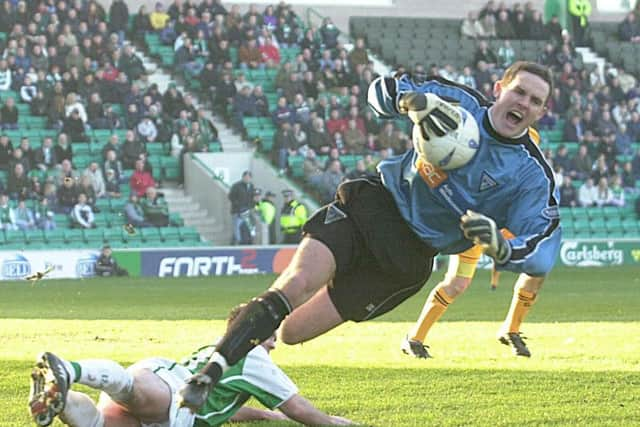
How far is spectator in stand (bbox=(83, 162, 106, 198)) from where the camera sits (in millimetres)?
25812

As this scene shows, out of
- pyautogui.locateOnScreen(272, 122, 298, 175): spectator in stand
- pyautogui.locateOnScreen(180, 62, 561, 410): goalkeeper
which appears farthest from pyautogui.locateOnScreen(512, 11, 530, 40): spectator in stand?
pyautogui.locateOnScreen(180, 62, 561, 410): goalkeeper

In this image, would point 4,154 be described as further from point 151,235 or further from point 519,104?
point 519,104

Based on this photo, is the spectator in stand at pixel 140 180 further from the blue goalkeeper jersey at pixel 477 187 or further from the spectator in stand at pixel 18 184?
the blue goalkeeper jersey at pixel 477 187

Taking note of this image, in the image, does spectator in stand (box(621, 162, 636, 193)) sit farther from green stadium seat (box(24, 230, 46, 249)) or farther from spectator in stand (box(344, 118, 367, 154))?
green stadium seat (box(24, 230, 46, 249))

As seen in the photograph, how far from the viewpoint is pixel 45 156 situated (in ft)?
85.2

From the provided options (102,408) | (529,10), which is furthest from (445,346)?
(529,10)

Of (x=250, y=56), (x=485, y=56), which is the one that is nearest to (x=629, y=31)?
(x=485, y=56)

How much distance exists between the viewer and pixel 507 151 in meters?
7.93

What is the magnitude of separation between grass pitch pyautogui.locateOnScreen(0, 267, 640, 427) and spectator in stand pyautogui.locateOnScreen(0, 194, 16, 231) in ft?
13.5

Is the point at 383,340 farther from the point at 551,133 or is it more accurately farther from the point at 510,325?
the point at 551,133

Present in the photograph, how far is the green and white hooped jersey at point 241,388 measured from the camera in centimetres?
736

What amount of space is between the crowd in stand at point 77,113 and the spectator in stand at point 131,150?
0.02 m

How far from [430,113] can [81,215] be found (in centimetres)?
1887

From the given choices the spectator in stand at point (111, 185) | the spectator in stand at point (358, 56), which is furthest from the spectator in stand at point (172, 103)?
the spectator in stand at point (358, 56)
